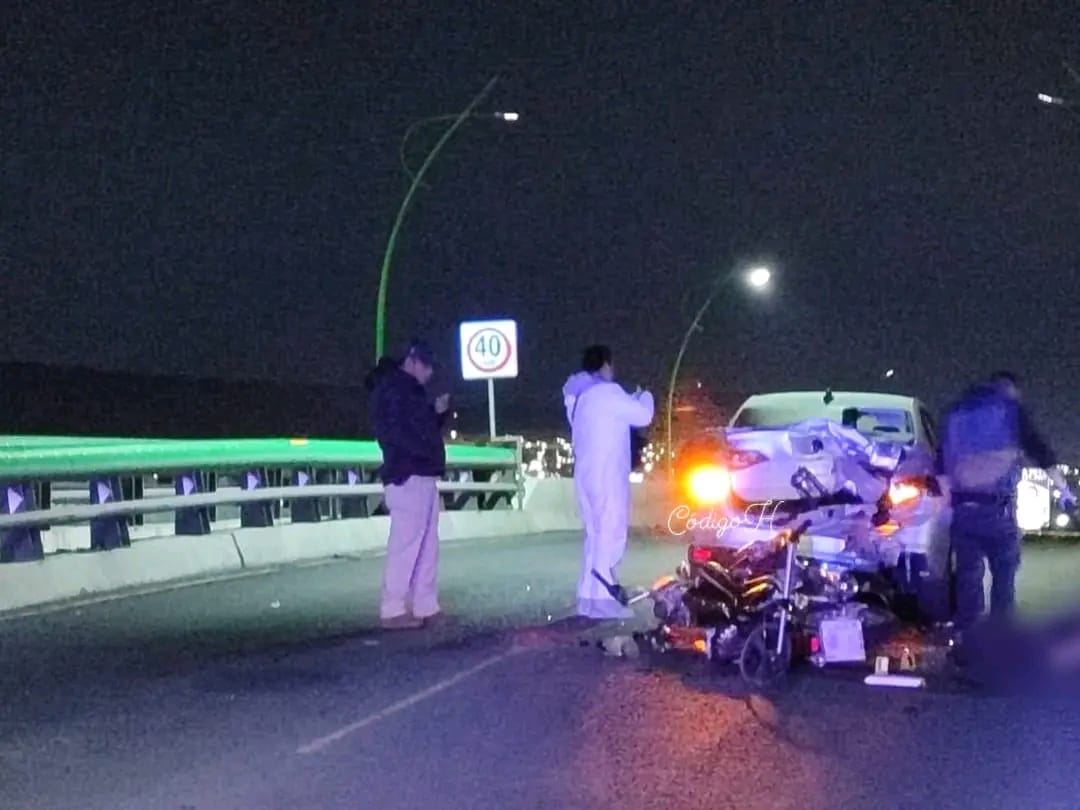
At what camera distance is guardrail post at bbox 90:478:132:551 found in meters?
14.7

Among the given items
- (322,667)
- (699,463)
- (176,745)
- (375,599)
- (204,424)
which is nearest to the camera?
(176,745)

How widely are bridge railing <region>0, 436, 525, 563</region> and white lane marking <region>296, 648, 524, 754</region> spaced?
4.33 meters

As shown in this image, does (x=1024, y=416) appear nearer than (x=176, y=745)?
No

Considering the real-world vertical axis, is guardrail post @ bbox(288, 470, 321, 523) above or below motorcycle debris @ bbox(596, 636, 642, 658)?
above

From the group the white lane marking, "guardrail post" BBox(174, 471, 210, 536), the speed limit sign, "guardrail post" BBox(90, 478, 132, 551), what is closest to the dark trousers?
the white lane marking

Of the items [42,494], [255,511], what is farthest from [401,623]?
[255,511]

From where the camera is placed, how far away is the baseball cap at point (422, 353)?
478 inches

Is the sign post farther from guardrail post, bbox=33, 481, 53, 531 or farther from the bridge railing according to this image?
guardrail post, bbox=33, 481, 53, 531

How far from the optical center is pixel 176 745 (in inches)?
318

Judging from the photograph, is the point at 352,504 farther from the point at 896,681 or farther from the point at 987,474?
the point at 896,681

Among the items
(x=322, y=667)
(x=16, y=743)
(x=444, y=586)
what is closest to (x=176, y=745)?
(x=16, y=743)

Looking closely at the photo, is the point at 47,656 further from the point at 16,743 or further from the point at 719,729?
the point at 719,729

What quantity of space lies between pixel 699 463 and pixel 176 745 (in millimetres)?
4523

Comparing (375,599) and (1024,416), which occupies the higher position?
(1024,416)
